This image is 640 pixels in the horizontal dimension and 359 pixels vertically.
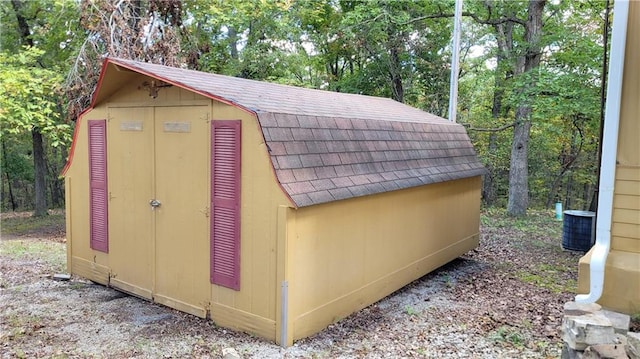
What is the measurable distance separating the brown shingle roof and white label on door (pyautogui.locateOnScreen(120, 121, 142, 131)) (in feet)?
2.35

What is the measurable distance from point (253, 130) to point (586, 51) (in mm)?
7365

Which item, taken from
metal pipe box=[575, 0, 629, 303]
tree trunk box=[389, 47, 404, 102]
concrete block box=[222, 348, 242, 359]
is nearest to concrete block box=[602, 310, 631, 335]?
metal pipe box=[575, 0, 629, 303]

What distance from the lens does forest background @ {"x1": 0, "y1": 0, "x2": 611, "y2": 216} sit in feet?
31.9

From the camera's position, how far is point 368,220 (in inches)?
206

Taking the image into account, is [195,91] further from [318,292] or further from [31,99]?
[31,99]

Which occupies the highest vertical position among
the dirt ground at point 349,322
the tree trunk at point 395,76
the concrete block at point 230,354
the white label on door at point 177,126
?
the tree trunk at point 395,76

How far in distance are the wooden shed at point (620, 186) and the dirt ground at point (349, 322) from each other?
698 mm

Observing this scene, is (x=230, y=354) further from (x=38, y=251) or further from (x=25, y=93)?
(x=25, y=93)

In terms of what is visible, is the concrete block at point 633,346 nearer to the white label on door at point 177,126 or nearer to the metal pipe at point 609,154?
the metal pipe at point 609,154

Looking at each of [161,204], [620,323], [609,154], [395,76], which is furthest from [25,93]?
[620,323]

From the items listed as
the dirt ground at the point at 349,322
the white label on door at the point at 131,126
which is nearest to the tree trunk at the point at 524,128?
the dirt ground at the point at 349,322

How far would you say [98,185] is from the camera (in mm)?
5895

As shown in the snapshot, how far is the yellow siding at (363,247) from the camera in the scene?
4.33 metres

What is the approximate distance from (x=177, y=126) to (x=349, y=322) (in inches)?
113
